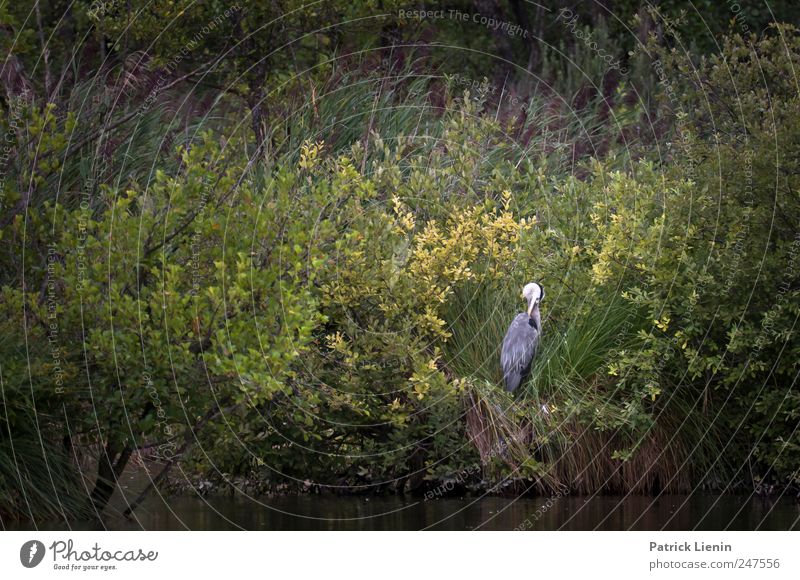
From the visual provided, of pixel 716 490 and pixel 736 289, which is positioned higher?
pixel 736 289

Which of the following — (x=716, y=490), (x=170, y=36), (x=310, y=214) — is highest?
(x=170, y=36)

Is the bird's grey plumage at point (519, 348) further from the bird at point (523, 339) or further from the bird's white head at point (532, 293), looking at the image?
the bird's white head at point (532, 293)

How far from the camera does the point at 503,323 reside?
10469mm

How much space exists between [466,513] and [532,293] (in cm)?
179

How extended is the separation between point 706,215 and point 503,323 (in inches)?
73.4

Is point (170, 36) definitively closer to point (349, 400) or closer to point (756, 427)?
point (349, 400)

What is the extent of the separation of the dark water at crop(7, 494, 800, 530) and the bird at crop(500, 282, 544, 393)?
3.34 ft

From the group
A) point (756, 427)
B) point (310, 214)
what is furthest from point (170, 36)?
point (756, 427)
